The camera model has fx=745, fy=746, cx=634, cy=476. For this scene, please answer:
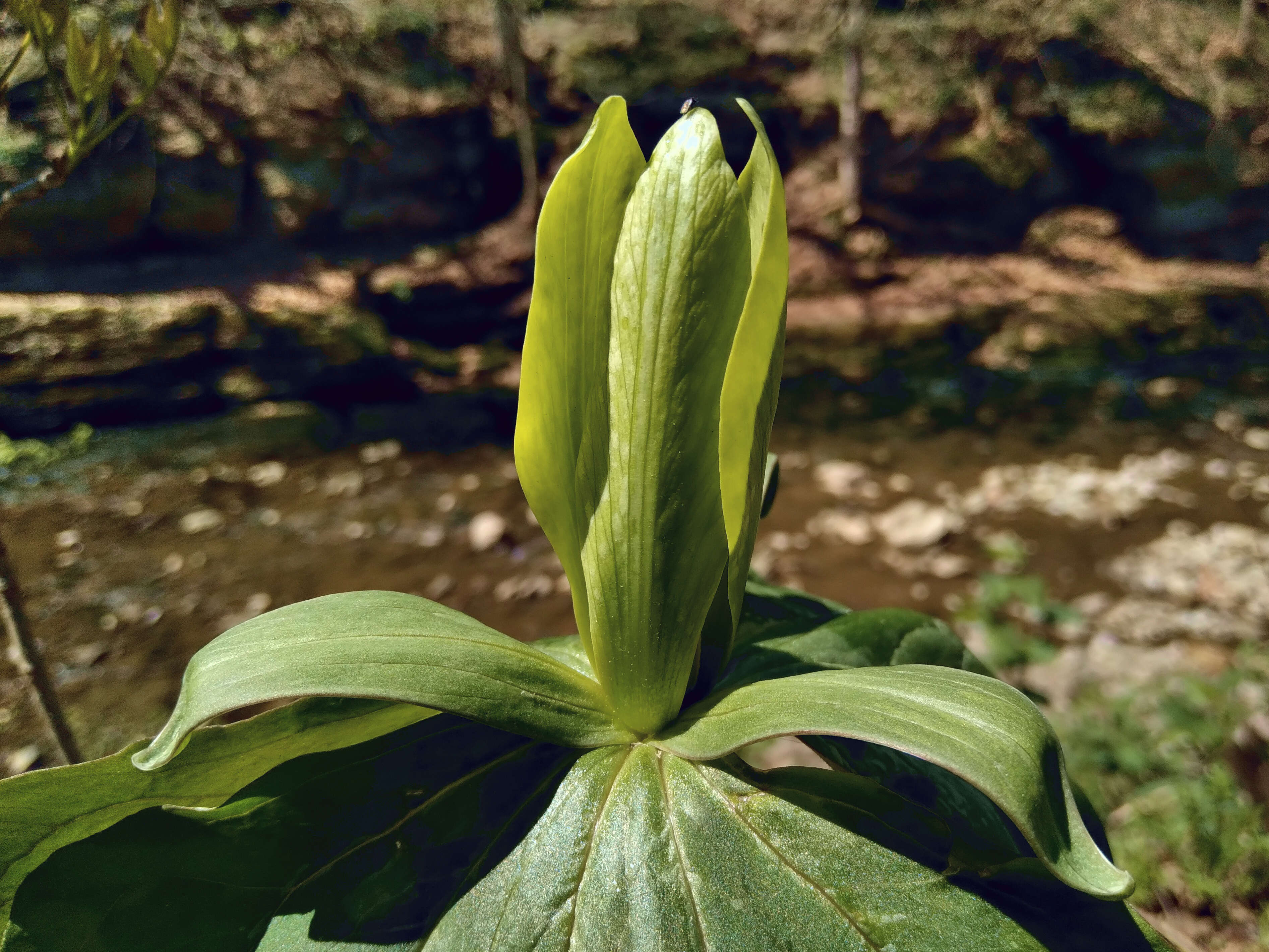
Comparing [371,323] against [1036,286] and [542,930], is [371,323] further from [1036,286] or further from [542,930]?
[1036,286]

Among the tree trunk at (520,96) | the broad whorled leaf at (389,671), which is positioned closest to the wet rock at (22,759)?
the broad whorled leaf at (389,671)

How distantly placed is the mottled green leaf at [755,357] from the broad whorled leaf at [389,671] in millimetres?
199

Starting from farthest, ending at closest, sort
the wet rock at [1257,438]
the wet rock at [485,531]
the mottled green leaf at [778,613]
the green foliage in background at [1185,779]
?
1. the wet rock at [1257,438]
2. the wet rock at [485,531]
3. the green foliage in background at [1185,779]
4. the mottled green leaf at [778,613]

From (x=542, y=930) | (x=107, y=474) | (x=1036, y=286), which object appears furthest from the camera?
(x=1036, y=286)

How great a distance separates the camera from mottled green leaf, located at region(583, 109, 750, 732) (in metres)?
0.62

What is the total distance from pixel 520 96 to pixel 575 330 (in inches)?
174

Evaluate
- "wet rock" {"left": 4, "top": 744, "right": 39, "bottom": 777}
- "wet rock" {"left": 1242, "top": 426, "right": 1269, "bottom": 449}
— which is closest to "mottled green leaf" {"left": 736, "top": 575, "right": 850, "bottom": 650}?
"wet rock" {"left": 4, "top": 744, "right": 39, "bottom": 777}

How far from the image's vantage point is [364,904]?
62 cm

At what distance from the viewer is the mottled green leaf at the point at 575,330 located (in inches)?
24.5

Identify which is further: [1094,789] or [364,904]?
[1094,789]

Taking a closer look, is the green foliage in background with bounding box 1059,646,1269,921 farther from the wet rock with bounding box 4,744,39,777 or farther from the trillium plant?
the wet rock with bounding box 4,744,39,777

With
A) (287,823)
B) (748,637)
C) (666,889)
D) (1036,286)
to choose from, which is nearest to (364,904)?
(287,823)

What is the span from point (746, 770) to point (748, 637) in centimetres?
30

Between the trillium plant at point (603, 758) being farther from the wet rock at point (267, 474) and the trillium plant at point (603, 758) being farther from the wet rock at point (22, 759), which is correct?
the wet rock at point (267, 474)
